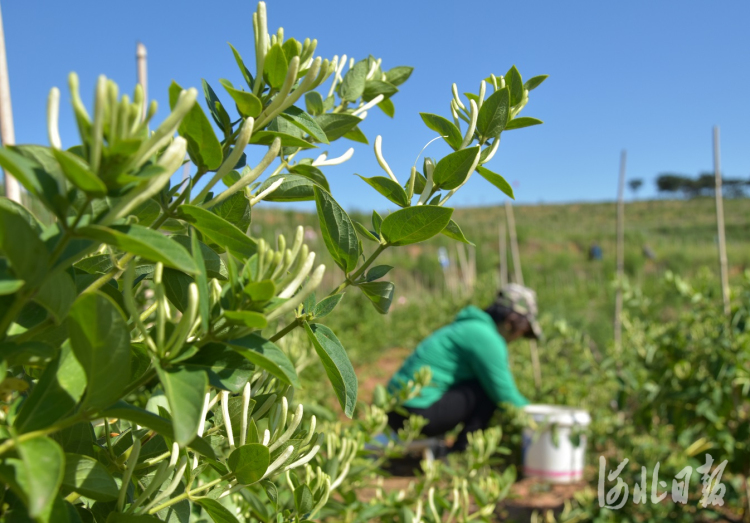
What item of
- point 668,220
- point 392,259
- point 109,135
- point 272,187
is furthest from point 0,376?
point 668,220

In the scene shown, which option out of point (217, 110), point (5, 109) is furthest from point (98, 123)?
point (5, 109)

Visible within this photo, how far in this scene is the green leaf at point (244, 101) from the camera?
50cm

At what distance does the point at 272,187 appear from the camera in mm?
625

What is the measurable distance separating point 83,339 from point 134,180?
104 mm

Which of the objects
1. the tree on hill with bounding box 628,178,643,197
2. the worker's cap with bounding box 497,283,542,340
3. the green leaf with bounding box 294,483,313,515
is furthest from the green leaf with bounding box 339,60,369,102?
the tree on hill with bounding box 628,178,643,197

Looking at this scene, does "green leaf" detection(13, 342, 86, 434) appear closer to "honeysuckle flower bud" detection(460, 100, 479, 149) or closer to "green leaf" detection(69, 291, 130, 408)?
"green leaf" detection(69, 291, 130, 408)

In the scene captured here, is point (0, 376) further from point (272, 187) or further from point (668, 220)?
point (668, 220)

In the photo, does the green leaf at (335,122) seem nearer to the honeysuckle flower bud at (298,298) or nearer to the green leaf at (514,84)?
the green leaf at (514,84)

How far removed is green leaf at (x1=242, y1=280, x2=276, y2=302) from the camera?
394 mm

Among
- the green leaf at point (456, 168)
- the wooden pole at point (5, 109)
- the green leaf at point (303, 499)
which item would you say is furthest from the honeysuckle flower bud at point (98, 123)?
the wooden pole at point (5, 109)

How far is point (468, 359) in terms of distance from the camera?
13.2 ft

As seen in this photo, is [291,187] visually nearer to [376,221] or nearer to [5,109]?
[376,221]

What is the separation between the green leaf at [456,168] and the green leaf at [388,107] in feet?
1.01

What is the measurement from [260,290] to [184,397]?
0.27ft
